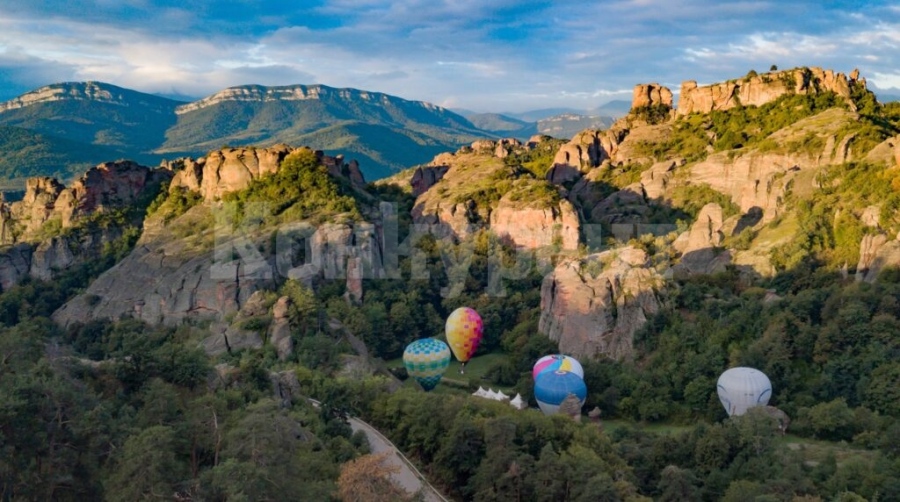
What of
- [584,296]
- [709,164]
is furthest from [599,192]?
[584,296]

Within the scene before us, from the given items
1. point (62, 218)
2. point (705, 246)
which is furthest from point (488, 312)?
point (62, 218)

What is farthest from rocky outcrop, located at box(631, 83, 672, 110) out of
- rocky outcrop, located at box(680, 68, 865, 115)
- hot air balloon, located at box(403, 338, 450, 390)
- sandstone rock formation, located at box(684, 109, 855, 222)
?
hot air balloon, located at box(403, 338, 450, 390)

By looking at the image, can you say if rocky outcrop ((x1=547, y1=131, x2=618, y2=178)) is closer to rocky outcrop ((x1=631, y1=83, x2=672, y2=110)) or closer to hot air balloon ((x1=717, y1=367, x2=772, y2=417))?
rocky outcrop ((x1=631, y1=83, x2=672, y2=110))

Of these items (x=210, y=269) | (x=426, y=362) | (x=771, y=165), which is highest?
(x=771, y=165)

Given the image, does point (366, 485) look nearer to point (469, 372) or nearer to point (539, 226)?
point (469, 372)

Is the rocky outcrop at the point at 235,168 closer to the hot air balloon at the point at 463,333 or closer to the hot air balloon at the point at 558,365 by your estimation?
the hot air balloon at the point at 463,333

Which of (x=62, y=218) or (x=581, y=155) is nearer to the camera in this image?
(x=62, y=218)
